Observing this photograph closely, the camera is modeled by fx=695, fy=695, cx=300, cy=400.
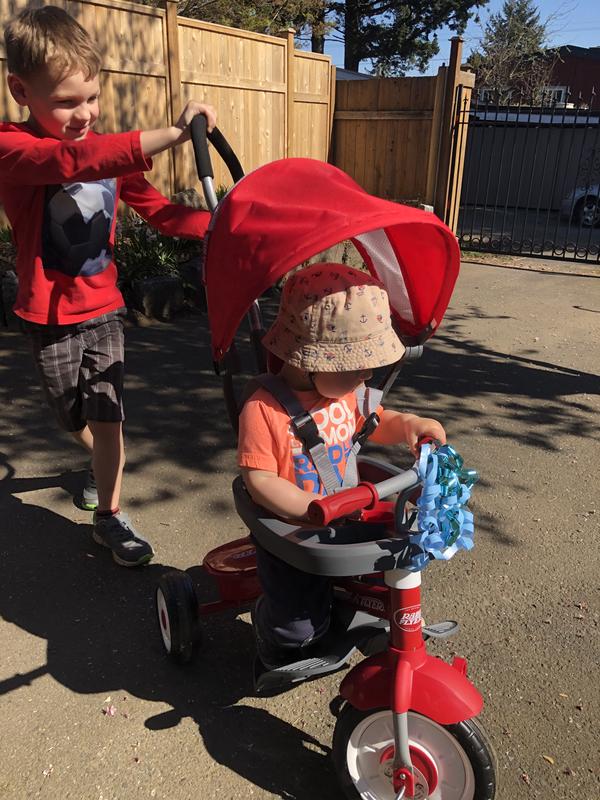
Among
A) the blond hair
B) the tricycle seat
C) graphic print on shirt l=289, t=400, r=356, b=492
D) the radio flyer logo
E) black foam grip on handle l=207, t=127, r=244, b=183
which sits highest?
the blond hair

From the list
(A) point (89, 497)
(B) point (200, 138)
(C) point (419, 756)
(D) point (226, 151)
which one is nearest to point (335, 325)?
(B) point (200, 138)

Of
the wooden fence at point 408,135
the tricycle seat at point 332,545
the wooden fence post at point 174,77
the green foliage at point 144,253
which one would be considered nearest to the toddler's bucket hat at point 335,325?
the tricycle seat at point 332,545

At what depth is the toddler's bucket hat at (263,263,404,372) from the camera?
1.78m

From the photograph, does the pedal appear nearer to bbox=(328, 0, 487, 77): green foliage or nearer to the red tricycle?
the red tricycle

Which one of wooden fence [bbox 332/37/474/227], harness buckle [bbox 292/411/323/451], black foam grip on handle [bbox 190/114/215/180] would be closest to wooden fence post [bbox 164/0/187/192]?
wooden fence [bbox 332/37/474/227]

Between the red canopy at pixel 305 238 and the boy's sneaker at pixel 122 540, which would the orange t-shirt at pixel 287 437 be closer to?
the red canopy at pixel 305 238

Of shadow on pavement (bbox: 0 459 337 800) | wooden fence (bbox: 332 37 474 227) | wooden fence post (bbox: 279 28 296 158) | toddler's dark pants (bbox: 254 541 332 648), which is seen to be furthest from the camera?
wooden fence (bbox: 332 37 474 227)

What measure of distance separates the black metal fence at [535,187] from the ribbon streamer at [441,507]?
31.0 ft

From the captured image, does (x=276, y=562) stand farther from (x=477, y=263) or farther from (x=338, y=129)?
(x=338, y=129)

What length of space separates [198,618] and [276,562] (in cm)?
56

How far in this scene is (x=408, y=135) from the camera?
1134 centimetres

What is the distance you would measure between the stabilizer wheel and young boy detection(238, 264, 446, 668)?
33 cm

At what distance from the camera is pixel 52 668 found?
2426mm

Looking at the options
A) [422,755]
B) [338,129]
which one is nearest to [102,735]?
[422,755]
